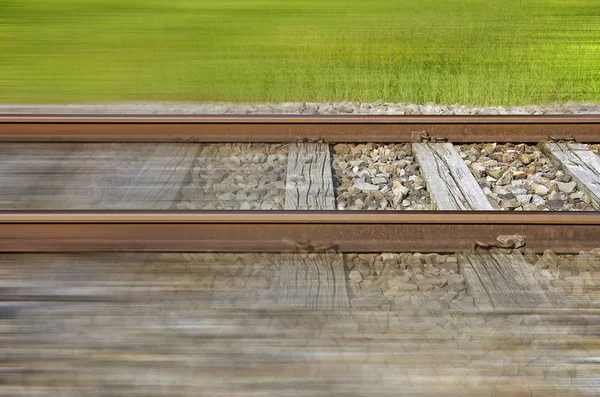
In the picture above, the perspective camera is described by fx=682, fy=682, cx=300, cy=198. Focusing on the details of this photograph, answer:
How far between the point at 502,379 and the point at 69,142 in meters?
3.36

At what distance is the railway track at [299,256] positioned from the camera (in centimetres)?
231

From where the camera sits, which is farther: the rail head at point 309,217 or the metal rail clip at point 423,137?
the metal rail clip at point 423,137

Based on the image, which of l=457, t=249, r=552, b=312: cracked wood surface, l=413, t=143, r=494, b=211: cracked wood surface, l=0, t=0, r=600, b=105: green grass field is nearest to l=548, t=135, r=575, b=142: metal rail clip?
l=413, t=143, r=494, b=211: cracked wood surface

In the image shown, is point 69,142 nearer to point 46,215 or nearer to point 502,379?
point 46,215

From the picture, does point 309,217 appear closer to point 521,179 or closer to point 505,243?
point 505,243

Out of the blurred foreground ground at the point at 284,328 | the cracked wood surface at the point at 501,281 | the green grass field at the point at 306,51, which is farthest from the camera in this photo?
the green grass field at the point at 306,51

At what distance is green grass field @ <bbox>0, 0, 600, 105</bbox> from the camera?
5.95 metres

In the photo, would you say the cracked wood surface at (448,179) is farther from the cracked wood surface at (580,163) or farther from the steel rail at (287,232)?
the cracked wood surface at (580,163)

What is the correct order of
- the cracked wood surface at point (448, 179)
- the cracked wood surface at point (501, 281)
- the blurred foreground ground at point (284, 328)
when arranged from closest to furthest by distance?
the blurred foreground ground at point (284, 328) → the cracked wood surface at point (501, 281) → the cracked wood surface at point (448, 179)

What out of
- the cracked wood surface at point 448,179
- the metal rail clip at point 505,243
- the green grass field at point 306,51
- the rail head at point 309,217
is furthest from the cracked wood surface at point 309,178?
the green grass field at point 306,51

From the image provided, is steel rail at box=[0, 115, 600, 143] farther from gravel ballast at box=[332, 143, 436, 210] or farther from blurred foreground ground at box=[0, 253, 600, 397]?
blurred foreground ground at box=[0, 253, 600, 397]

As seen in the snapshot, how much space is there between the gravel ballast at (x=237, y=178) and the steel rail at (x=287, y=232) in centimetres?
46

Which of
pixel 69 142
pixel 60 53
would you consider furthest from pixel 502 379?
pixel 60 53

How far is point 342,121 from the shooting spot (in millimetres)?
4574
